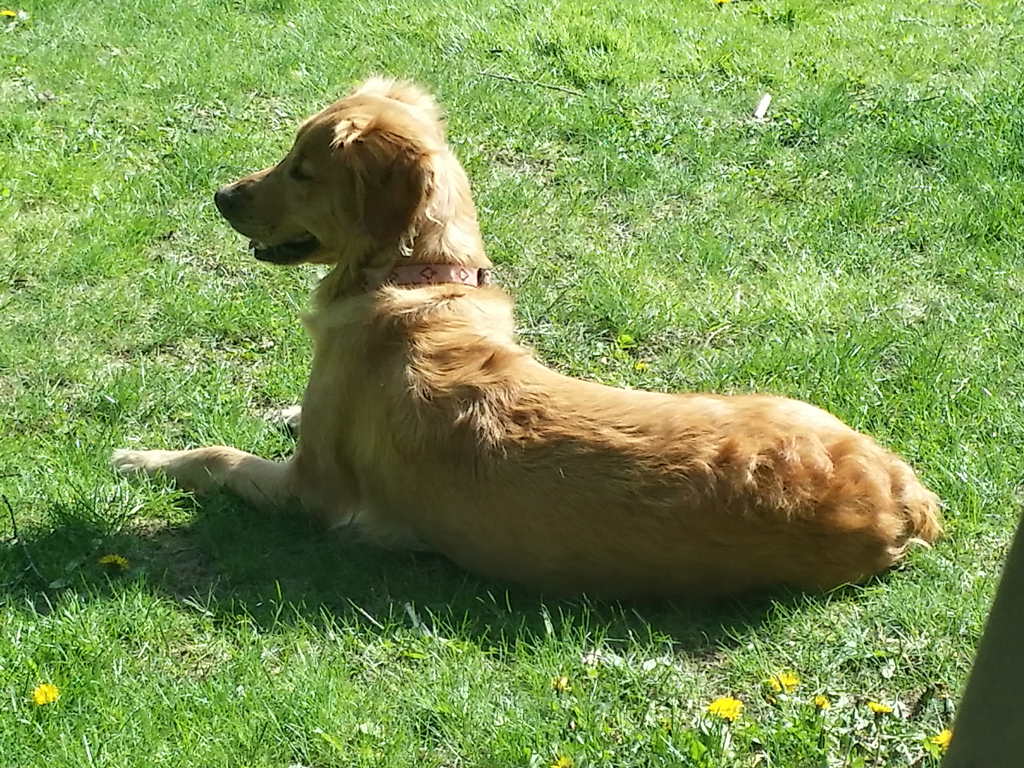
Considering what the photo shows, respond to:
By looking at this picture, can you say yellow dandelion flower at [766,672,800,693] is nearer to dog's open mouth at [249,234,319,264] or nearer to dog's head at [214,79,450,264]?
dog's head at [214,79,450,264]

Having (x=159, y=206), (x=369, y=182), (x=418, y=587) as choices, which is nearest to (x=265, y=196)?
(x=369, y=182)

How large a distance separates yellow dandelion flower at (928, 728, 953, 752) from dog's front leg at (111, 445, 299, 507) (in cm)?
223

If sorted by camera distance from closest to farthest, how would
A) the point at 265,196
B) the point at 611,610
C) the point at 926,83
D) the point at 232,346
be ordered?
the point at 611,610
the point at 265,196
the point at 232,346
the point at 926,83

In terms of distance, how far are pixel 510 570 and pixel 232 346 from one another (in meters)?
2.12

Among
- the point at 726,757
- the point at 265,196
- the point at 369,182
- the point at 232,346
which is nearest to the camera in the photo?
the point at 726,757

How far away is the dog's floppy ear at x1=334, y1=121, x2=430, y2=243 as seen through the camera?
4117 millimetres

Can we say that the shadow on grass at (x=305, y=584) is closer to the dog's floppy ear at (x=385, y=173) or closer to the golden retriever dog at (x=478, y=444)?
the golden retriever dog at (x=478, y=444)

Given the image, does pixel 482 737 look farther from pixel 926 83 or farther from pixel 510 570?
pixel 926 83

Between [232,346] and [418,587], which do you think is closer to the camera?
[418,587]

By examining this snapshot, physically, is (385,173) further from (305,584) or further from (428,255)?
(305,584)

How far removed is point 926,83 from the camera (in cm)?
798

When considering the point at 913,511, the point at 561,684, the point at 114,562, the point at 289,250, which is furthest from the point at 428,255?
the point at 913,511

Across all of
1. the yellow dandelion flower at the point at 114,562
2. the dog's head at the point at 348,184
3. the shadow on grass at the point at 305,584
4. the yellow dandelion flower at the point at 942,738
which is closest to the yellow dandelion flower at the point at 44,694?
the shadow on grass at the point at 305,584

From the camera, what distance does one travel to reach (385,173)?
4.13m
